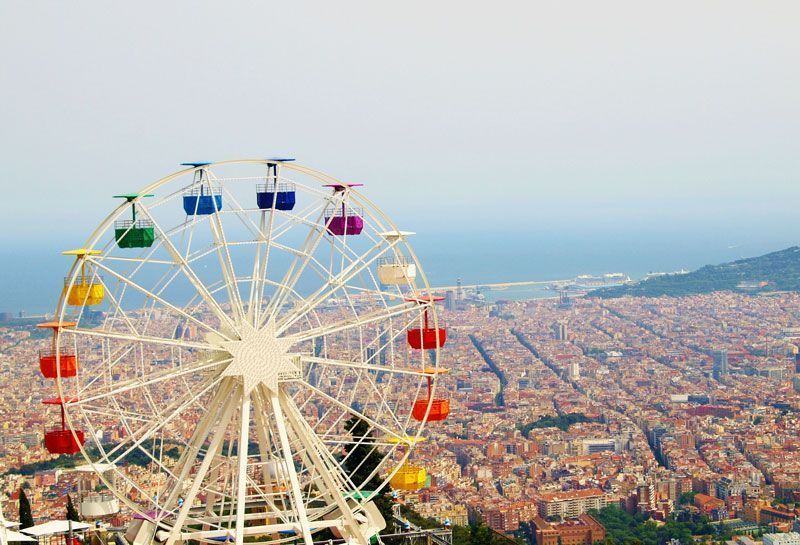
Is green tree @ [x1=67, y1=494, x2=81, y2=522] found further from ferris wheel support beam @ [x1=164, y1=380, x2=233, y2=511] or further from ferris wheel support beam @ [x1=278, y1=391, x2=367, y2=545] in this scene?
ferris wheel support beam @ [x1=278, y1=391, x2=367, y2=545]

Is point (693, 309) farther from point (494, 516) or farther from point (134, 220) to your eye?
point (134, 220)

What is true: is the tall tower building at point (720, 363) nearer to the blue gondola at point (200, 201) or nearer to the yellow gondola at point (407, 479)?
the yellow gondola at point (407, 479)

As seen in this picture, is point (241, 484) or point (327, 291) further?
point (327, 291)

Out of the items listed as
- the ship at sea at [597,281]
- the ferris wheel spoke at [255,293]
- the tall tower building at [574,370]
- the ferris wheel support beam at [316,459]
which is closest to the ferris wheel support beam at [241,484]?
the ferris wheel support beam at [316,459]

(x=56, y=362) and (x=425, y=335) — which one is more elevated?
(x=425, y=335)

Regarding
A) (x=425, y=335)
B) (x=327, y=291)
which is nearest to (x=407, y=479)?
(x=425, y=335)

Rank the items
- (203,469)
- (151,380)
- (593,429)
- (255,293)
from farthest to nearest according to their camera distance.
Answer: (593,429), (255,293), (151,380), (203,469)

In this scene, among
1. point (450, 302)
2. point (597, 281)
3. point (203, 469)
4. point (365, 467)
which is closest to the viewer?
point (203, 469)

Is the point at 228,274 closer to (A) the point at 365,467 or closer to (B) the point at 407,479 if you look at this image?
(B) the point at 407,479
